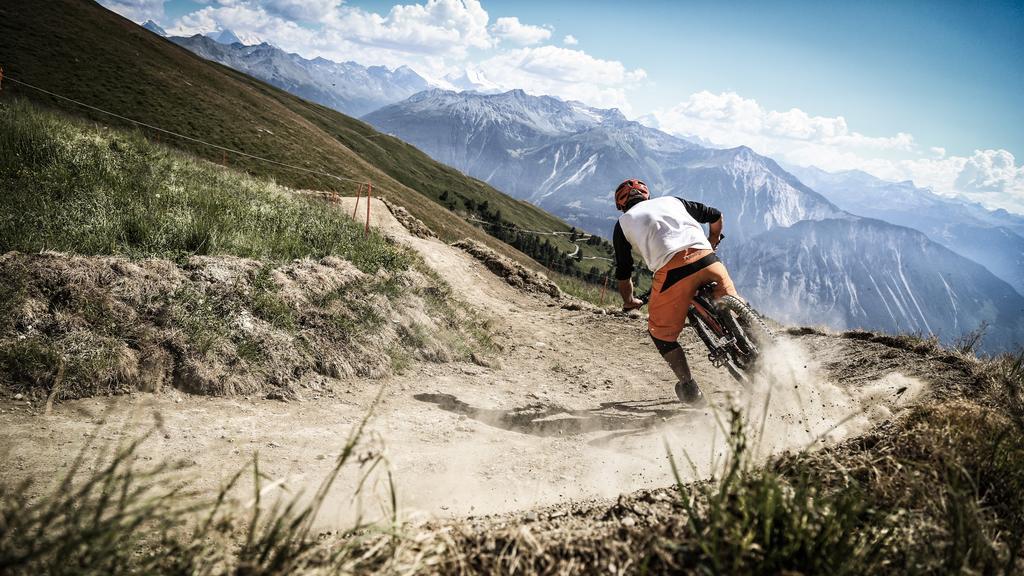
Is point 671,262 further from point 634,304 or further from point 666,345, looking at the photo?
point 666,345

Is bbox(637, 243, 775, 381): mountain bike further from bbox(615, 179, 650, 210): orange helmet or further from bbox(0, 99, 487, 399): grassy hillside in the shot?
bbox(0, 99, 487, 399): grassy hillside

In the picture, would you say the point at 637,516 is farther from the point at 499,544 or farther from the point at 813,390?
the point at 813,390

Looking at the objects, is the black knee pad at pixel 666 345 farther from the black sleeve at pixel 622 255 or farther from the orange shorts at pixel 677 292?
the black sleeve at pixel 622 255

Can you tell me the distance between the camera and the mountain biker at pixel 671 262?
554 centimetres

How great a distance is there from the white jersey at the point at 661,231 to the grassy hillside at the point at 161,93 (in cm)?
4593

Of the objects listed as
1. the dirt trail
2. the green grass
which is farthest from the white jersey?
the green grass

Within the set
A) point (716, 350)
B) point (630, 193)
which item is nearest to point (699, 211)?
point (630, 193)

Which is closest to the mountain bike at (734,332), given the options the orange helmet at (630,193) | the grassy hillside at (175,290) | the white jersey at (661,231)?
the white jersey at (661,231)

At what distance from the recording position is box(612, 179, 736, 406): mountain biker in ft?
18.2

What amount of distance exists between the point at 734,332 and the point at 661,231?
1480mm

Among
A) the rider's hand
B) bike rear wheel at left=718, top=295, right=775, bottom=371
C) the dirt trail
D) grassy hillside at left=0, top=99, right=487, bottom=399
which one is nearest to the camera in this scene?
the dirt trail

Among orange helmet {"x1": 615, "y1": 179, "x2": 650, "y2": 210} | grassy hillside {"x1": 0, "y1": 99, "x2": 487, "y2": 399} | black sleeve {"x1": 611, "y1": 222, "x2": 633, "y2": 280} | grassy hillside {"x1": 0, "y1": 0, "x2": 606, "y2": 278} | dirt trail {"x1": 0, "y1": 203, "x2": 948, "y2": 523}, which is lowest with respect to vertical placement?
dirt trail {"x1": 0, "y1": 203, "x2": 948, "y2": 523}

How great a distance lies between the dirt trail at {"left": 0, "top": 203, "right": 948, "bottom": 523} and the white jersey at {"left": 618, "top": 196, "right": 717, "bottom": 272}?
1616mm

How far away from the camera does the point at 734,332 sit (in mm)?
5629
